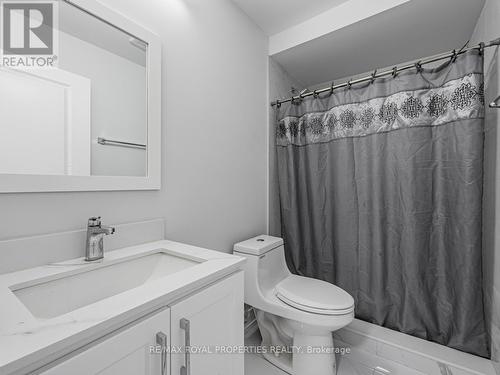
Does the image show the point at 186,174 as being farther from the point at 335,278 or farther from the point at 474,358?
the point at 474,358

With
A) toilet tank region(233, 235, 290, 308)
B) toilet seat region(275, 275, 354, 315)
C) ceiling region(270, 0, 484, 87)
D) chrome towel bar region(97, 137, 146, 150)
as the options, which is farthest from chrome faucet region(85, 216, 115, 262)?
ceiling region(270, 0, 484, 87)

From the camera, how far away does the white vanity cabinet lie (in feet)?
1.65

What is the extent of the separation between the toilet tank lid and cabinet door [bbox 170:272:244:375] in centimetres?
58

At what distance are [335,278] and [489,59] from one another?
162cm

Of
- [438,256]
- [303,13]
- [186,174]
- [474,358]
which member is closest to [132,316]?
[186,174]

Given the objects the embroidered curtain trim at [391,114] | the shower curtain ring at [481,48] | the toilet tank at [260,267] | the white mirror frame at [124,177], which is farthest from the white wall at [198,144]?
the shower curtain ring at [481,48]

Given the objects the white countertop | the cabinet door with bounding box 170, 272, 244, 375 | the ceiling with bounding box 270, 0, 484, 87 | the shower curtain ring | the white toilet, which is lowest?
the white toilet

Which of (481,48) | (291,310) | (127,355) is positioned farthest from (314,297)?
(481,48)

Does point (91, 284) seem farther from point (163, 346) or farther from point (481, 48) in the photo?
point (481, 48)

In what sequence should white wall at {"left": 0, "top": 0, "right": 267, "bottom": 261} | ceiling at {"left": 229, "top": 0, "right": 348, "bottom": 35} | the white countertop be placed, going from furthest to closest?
1. ceiling at {"left": 229, "top": 0, "right": 348, "bottom": 35}
2. white wall at {"left": 0, "top": 0, "right": 267, "bottom": 261}
3. the white countertop

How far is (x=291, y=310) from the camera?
130 cm

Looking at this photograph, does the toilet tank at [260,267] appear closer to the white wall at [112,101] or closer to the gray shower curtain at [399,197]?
the gray shower curtain at [399,197]

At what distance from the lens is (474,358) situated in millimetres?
1287

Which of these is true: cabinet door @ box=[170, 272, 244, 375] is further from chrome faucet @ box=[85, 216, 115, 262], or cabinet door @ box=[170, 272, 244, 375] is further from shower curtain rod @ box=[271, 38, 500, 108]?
shower curtain rod @ box=[271, 38, 500, 108]
